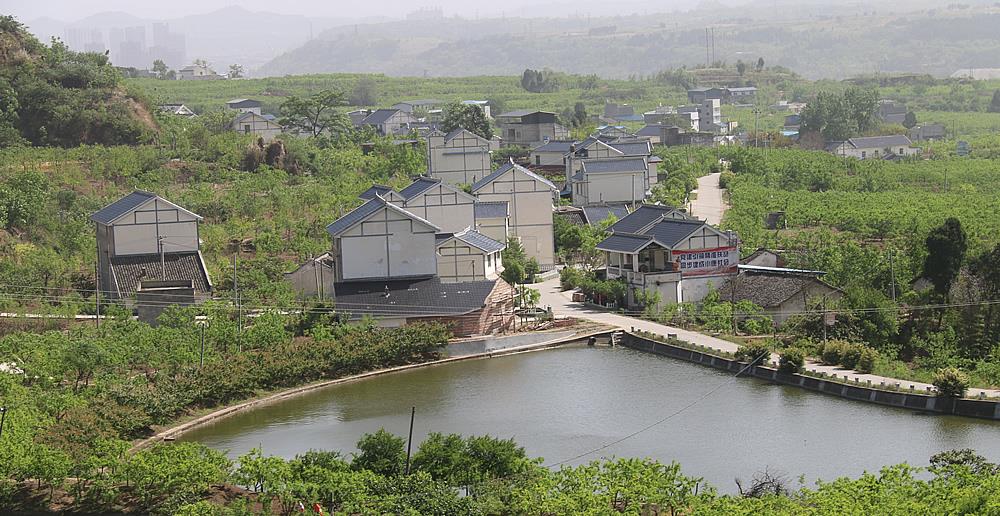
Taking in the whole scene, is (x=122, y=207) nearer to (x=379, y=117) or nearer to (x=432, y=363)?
(x=432, y=363)

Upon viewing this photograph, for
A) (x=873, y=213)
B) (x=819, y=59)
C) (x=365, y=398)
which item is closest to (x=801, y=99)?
(x=873, y=213)

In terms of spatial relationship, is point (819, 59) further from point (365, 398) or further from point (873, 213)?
point (365, 398)

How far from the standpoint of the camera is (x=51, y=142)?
41250 millimetres

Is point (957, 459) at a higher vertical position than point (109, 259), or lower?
lower

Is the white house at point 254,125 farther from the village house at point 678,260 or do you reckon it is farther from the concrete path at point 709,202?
the village house at point 678,260

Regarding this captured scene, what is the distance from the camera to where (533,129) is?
54625 millimetres

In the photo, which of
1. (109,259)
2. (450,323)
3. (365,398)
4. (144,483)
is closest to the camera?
(144,483)

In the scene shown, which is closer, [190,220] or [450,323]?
[450,323]

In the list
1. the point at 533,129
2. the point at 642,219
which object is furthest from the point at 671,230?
the point at 533,129

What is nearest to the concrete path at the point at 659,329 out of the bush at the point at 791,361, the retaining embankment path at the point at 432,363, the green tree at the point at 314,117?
the bush at the point at 791,361

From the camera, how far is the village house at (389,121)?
5819cm

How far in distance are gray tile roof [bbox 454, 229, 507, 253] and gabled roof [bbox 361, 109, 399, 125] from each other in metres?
30.7

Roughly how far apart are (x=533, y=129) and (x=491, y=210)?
23.8 metres

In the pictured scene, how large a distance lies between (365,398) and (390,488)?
6.51 m
